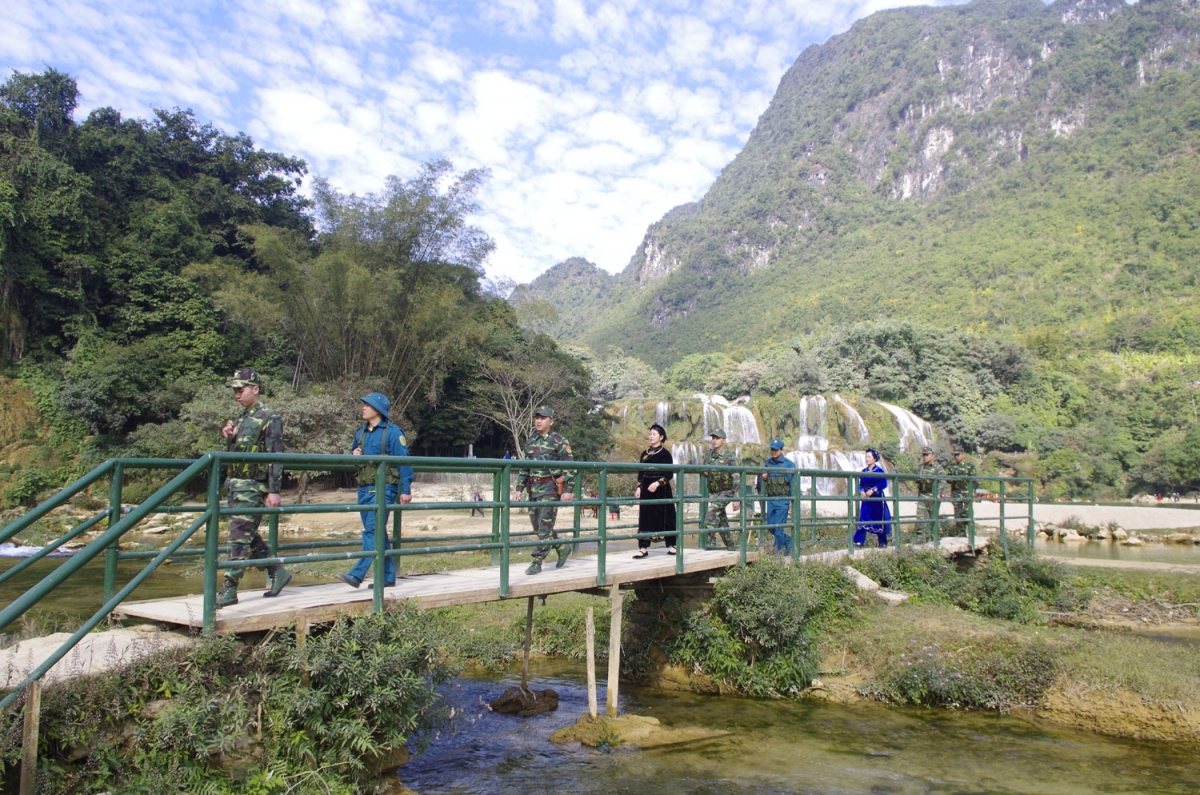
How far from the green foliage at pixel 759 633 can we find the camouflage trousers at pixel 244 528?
504cm

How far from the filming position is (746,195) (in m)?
186

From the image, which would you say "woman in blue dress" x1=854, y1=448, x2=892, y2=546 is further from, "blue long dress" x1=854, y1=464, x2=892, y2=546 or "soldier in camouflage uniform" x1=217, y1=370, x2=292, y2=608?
"soldier in camouflage uniform" x1=217, y1=370, x2=292, y2=608

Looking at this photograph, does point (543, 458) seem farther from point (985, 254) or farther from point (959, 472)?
point (985, 254)

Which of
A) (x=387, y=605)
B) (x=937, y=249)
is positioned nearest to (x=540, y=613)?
(x=387, y=605)

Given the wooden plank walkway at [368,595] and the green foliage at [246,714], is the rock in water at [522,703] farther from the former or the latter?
the green foliage at [246,714]

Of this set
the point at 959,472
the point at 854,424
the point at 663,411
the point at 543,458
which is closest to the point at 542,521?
the point at 543,458

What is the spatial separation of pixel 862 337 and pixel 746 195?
123686mm

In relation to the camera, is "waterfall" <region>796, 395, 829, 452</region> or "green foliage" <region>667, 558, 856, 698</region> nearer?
"green foliage" <region>667, 558, 856, 698</region>

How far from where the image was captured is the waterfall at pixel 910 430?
167 ft

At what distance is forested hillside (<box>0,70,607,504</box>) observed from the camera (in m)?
30.0

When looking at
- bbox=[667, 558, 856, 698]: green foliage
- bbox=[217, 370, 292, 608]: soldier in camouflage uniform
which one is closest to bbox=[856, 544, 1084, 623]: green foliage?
bbox=[667, 558, 856, 698]: green foliage

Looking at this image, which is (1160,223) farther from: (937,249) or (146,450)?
(146,450)

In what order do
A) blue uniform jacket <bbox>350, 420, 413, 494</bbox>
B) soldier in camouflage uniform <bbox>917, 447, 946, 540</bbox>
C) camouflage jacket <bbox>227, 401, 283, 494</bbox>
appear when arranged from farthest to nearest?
soldier in camouflage uniform <bbox>917, 447, 946, 540</bbox>, blue uniform jacket <bbox>350, 420, 413, 494</bbox>, camouflage jacket <bbox>227, 401, 283, 494</bbox>

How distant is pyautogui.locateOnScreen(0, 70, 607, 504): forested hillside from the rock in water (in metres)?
21.3
